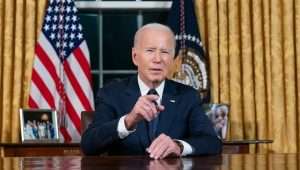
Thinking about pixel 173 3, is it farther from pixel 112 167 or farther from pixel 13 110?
pixel 112 167

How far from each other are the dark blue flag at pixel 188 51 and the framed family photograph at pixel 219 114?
24 cm

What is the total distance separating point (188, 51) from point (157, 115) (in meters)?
2.33

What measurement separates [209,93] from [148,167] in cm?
298

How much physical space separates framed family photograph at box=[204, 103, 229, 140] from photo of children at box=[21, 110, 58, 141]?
41.9 inches

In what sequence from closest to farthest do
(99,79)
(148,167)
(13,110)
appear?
1. (148,167)
2. (13,110)
3. (99,79)

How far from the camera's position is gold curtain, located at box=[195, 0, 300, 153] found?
4535 millimetres

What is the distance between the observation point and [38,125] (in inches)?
163

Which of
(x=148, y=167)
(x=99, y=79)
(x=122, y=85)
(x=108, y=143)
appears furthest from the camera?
(x=99, y=79)

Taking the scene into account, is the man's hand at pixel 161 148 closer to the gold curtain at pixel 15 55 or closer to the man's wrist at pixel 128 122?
the man's wrist at pixel 128 122

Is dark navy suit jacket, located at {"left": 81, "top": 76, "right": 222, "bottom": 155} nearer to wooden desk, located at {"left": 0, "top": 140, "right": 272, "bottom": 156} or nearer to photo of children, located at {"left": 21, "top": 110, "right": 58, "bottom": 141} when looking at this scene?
wooden desk, located at {"left": 0, "top": 140, "right": 272, "bottom": 156}

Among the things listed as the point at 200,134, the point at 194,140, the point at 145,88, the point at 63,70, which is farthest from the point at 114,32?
the point at 194,140

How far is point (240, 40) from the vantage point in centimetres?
461

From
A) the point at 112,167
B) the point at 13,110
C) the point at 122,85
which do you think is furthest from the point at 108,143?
the point at 13,110

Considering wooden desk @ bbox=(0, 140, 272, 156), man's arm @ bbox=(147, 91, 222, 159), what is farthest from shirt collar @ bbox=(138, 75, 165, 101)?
wooden desk @ bbox=(0, 140, 272, 156)
